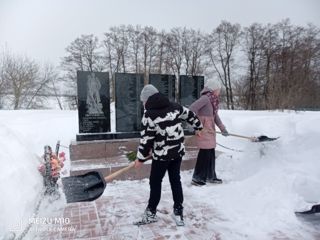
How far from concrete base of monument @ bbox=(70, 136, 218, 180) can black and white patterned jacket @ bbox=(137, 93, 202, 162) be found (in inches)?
81.8

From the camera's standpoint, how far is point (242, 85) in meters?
28.3

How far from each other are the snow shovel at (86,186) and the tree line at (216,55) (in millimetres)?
21492

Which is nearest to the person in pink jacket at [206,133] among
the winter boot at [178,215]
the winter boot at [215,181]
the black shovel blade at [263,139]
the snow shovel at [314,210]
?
the winter boot at [215,181]

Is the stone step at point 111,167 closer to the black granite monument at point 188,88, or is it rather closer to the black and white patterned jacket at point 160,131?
the black granite monument at point 188,88

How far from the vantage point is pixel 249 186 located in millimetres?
4512

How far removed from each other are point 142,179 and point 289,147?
263 cm

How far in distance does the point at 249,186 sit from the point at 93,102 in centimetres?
342

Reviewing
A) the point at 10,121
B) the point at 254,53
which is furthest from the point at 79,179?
the point at 254,53

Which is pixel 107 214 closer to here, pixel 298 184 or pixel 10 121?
pixel 298 184

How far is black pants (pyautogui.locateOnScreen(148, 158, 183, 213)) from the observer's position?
11.4 ft

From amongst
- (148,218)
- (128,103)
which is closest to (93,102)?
(128,103)

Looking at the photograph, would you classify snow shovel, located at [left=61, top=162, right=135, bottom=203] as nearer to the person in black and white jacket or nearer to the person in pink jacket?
the person in black and white jacket

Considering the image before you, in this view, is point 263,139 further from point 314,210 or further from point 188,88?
point 188,88

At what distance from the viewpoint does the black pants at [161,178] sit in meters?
3.48
